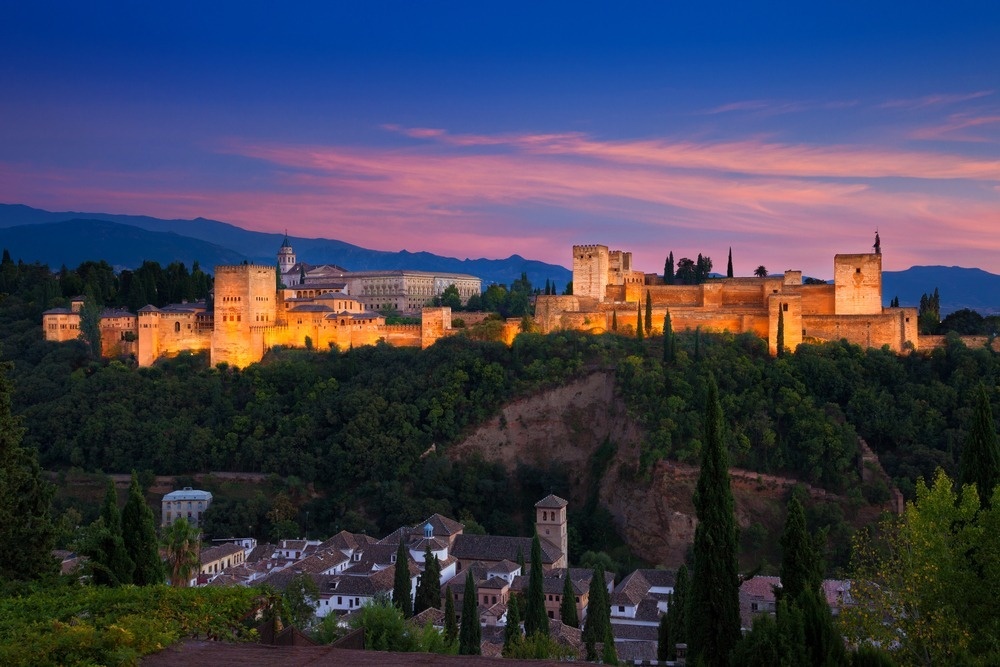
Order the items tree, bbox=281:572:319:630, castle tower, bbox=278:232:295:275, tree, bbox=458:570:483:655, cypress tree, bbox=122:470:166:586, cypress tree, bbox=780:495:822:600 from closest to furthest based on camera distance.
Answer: cypress tree, bbox=780:495:822:600 < cypress tree, bbox=122:470:166:586 < tree, bbox=281:572:319:630 < tree, bbox=458:570:483:655 < castle tower, bbox=278:232:295:275

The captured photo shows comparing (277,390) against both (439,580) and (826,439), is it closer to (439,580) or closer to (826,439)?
(439,580)

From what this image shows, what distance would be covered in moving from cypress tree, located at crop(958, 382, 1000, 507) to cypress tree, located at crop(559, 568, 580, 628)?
16426 mm

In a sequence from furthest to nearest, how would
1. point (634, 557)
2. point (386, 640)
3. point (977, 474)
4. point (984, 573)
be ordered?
point (634, 557) < point (386, 640) < point (977, 474) < point (984, 573)

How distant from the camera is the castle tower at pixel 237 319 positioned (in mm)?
51344

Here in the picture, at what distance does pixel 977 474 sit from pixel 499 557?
73.2 ft

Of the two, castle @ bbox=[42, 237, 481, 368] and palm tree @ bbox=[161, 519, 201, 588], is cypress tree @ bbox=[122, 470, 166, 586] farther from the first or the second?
castle @ bbox=[42, 237, 481, 368]

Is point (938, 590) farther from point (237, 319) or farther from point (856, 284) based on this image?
point (237, 319)

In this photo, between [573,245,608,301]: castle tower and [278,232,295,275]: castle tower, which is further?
[278,232,295,275]: castle tower

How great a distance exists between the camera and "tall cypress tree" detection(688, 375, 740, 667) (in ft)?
51.3

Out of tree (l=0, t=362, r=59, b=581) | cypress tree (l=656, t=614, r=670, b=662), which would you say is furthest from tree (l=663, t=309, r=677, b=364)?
tree (l=0, t=362, r=59, b=581)

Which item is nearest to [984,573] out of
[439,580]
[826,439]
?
[439,580]

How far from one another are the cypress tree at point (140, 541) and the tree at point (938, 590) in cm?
1041

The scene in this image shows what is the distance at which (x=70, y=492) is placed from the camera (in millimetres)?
44062

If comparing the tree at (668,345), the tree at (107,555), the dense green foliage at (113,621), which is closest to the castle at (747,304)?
the tree at (668,345)
